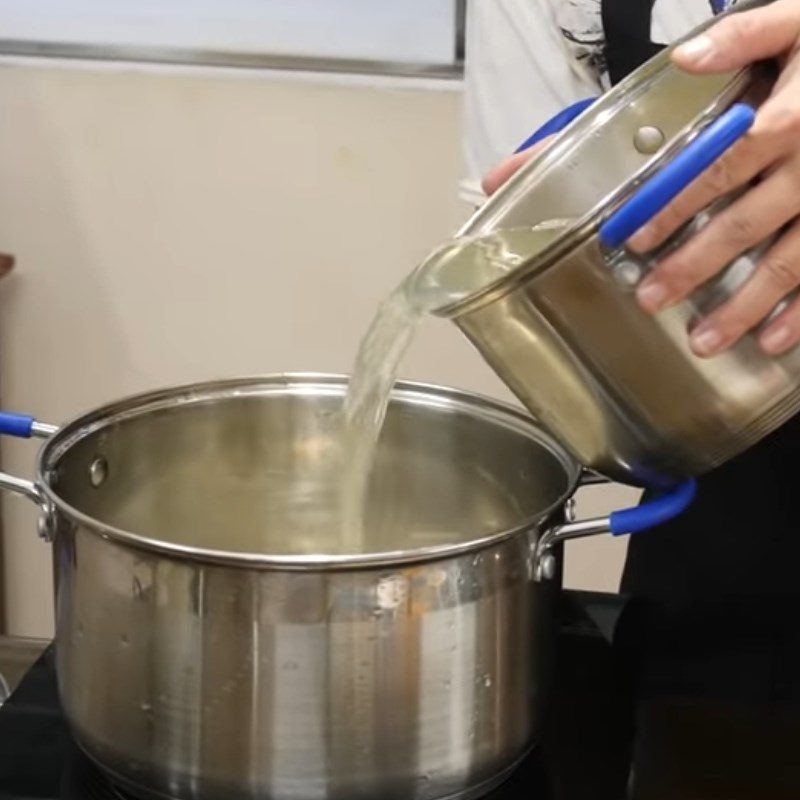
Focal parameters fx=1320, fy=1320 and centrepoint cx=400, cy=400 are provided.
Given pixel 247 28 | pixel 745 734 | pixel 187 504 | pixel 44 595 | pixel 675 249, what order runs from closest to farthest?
1. pixel 675 249
2. pixel 745 734
3. pixel 187 504
4. pixel 247 28
5. pixel 44 595

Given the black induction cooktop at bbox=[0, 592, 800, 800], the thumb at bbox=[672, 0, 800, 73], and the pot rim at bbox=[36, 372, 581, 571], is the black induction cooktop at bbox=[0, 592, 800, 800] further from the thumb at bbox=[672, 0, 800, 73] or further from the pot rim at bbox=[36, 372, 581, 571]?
the thumb at bbox=[672, 0, 800, 73]

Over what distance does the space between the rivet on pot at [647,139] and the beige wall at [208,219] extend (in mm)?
610

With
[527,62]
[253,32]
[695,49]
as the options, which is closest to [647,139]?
[695,49]

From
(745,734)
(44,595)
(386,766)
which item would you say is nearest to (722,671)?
(745,734)

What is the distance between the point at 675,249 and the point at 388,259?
2.72 ft

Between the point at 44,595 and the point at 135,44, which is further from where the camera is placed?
the point at 44,595

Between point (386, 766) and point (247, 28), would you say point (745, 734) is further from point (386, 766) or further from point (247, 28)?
point (247, 28)

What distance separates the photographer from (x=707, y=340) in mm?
576

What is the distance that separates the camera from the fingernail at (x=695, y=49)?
550 mm

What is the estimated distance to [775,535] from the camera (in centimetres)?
87

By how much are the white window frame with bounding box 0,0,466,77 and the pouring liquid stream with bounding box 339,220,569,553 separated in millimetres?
652

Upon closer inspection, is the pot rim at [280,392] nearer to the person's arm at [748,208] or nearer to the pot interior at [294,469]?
the pot interior at [294,469]

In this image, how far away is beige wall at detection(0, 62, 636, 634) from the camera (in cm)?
134

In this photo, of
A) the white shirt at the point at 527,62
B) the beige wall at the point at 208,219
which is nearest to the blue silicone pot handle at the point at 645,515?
the white shirt at the point at 527,62
